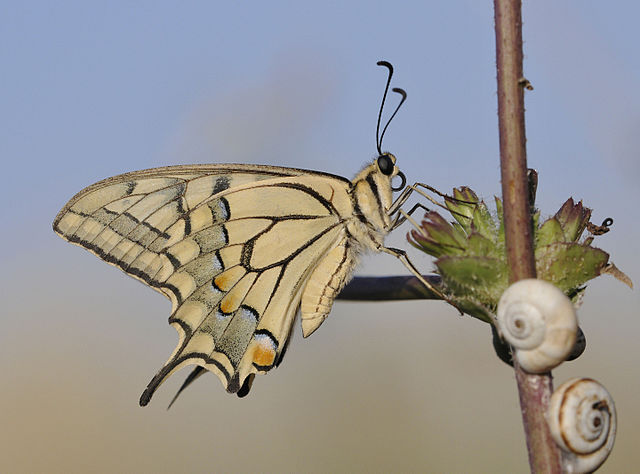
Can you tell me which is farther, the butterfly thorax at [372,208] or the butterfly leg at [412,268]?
the butterfly thorax at [372,208]

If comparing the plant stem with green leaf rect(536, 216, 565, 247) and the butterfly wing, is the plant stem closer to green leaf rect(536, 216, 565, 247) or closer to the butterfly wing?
green leaf rect(536, 216, 565, 247)

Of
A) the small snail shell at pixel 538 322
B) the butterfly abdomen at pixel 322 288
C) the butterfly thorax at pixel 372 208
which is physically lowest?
the small snail shell at pixel 538 322

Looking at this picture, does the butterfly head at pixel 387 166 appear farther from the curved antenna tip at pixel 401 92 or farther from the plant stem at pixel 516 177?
the plant stem at pixel 516 177

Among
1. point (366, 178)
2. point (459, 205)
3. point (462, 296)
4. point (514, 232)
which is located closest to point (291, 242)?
point (366, 178)

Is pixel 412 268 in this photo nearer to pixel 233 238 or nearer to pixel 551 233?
pixel 551 233

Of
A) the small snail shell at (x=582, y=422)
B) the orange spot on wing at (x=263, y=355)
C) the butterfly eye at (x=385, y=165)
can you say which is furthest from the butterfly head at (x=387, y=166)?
the small snail shell at (x=582, y=422)

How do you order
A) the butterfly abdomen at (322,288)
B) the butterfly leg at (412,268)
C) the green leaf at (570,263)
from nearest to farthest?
the green leaf at (570,263) < the butterfly leg at (412,268) < the butterfly abdomen at (322,288)

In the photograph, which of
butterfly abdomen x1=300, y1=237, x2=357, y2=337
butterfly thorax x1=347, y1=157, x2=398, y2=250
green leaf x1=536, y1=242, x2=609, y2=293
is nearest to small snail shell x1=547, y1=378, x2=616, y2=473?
green leaf x1=536, y1=242, x2=609, y2=293
